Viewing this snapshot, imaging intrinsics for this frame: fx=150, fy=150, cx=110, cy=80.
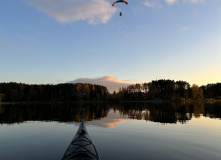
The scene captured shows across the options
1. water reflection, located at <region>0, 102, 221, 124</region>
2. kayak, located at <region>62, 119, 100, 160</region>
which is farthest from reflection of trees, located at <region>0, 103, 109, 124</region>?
kayak, located at <region>62, 119, 100, 160</region>

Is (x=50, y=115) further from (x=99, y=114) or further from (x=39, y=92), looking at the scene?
(x=39, y=92)

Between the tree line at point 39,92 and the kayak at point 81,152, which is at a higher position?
the tree line at point 39,92

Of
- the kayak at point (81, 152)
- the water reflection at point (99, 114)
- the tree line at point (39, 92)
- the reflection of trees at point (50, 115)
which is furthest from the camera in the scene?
the tree line at point (39, 92)

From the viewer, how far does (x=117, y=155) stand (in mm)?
14609

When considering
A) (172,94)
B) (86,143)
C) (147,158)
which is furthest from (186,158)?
(172,94)

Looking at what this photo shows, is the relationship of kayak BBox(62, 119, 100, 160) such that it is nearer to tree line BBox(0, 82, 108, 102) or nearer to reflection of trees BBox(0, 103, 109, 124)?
reflection of trees BBox(0, 103, 109, 124)

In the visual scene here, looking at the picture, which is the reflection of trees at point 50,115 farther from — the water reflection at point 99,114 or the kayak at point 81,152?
the kayak at point 81,152

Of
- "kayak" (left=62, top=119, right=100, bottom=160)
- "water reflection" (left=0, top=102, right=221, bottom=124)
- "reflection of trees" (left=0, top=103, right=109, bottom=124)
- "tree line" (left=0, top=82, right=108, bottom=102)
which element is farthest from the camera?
"tree line" (left=0, top=82, right=108, bottom=102)

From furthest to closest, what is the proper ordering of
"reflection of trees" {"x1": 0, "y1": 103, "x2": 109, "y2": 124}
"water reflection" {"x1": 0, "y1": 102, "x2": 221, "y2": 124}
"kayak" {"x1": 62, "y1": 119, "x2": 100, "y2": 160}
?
"reflection of trees" {"x1": 0, "y1": 103, "x2": 109, "y2": 124} → "water reflection" {"x1": 0, "y1": 102, "x2": 221, "y2": 124} → "kayak" {"x1": 62, "y1": 119, "x2": 100, "y2": 160}

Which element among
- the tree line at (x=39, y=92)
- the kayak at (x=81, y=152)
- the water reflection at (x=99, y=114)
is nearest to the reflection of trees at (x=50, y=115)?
the water reflection at (x=99, y=114)

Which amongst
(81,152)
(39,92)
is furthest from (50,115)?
(39,92)

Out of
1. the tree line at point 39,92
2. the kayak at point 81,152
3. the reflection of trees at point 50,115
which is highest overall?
the tree line at point 39,92

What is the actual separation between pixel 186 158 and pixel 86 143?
364 inches

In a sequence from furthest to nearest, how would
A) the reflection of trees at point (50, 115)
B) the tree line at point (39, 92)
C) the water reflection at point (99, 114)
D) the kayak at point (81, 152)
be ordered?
1. the tree line at point (39, 92)
2. the reflection of trees at point (50, 115)
3. the water reflection at point (99, 114)
4. the kayak at point (81, 152)
